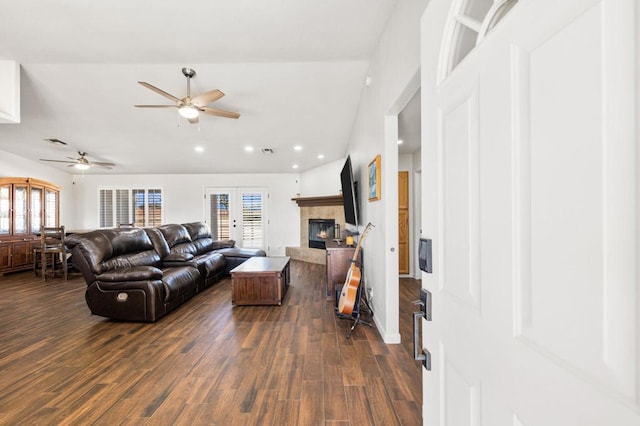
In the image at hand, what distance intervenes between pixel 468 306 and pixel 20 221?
843 centimetres

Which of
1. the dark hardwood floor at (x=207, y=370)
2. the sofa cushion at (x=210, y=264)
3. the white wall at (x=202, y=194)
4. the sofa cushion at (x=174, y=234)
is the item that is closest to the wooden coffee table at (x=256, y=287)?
the dark hardwood floor at (x=207, y=370)

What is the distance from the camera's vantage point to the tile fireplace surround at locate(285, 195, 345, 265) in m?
6.11

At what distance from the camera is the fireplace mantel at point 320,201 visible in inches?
236

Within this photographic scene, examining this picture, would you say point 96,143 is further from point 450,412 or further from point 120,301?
point 450,412

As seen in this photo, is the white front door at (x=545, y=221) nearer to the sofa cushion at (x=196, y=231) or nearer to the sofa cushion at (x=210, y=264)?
the sofa cushion at (x=210, y=264)

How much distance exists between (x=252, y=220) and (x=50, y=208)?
4.79m

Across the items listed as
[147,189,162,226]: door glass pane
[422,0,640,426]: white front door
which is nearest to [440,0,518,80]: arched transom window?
[422,0,640,426]: white front door

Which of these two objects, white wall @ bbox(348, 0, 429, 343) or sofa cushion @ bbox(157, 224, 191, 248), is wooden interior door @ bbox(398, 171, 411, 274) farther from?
sofa cushion @ bbox(157, 224, 191, 248)

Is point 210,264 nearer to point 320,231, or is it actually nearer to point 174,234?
point 174,234

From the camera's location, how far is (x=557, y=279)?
445mm

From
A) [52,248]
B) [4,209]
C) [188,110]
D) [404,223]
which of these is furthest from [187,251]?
[4,209]

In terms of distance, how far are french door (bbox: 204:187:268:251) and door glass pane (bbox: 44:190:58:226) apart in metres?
3.47

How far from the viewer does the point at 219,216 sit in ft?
24.7

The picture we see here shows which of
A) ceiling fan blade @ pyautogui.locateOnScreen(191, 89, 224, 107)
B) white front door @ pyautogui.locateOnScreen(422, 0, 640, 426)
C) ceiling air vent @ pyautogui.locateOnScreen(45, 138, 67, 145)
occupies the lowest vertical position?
white front door @ pyautogui.locateOnScreen(422, 0, 640, 426)
